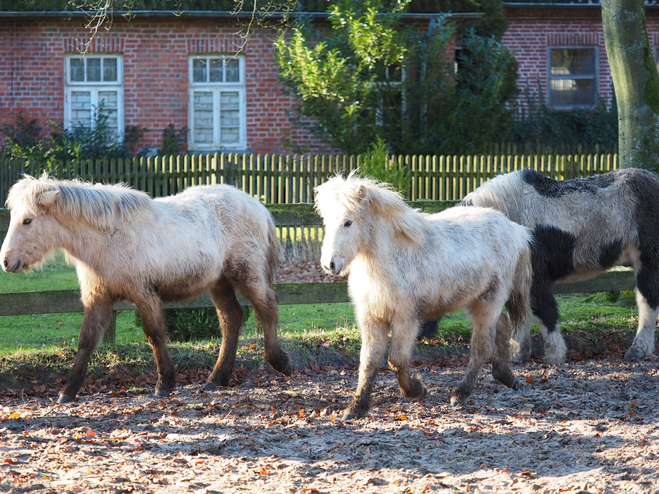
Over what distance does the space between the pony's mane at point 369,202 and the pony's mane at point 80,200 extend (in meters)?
1.67

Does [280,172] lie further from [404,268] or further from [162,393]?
[404,268]

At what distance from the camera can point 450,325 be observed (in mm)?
8141

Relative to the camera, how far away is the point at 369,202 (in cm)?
527

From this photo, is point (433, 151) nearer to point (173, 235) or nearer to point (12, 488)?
point (173, 235)

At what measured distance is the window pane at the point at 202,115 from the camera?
16984 millimetres

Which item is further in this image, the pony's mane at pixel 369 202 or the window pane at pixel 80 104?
the window pane at pixel 80 104

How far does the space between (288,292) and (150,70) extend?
34.6 feet

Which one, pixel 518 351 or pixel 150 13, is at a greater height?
pixel 150 13

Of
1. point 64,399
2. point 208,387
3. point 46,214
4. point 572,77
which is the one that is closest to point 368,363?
point 208,387

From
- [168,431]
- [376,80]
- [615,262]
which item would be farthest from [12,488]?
[376,80]

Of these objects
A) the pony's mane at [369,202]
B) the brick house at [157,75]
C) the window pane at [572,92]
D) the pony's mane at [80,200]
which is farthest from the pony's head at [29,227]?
the window pane at [572,92]

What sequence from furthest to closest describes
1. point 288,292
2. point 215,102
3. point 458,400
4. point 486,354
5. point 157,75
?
point 215,102 → point 157,75 → point 288,292 → point 486,354 → point 458,400

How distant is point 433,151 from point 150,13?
6.62 m

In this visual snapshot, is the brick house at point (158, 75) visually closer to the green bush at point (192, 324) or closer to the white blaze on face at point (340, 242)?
the green bush at point (192, 324)
